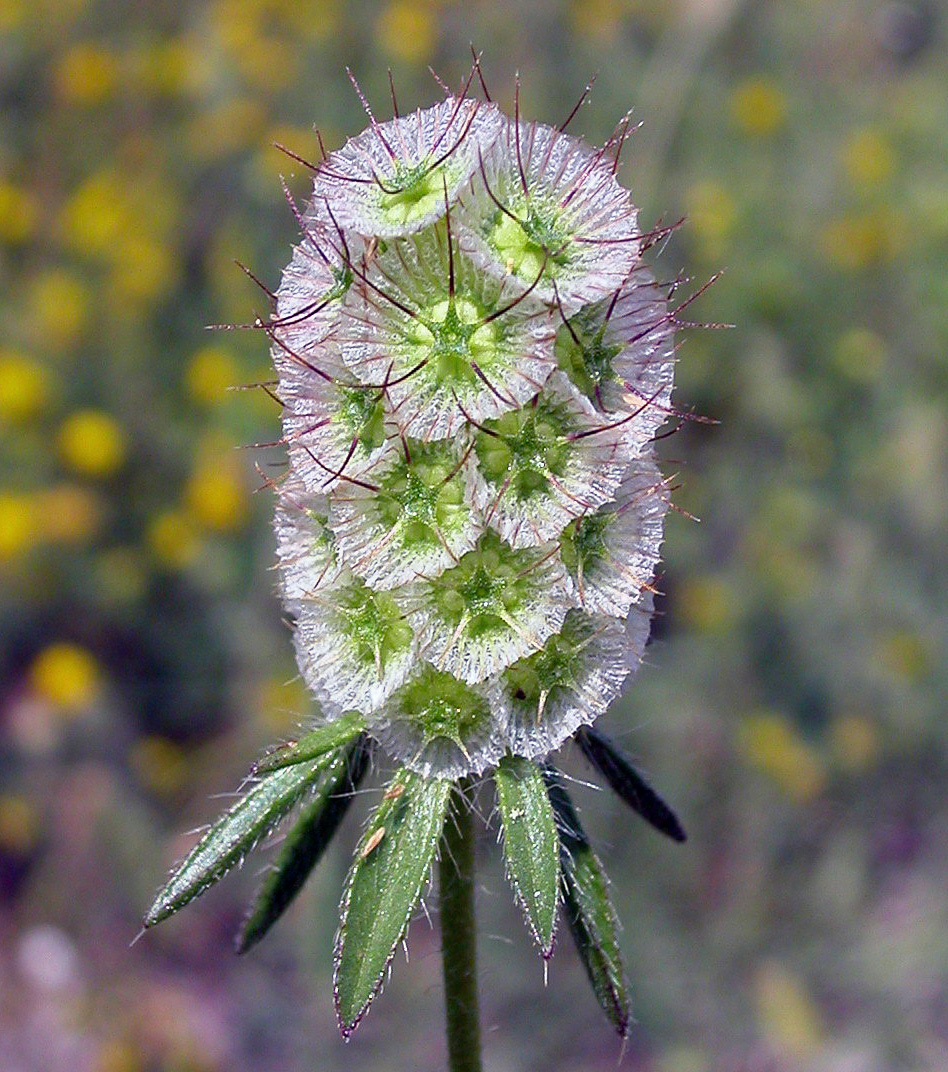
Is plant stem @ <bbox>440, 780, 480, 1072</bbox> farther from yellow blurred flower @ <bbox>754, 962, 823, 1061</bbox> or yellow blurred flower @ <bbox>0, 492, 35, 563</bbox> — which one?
yellow blurred flower @ <bbox>0, 492, 35, 563</bbox>

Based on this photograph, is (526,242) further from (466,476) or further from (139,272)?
(139,272)

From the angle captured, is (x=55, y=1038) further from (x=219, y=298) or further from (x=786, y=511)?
(x=786, y=511)

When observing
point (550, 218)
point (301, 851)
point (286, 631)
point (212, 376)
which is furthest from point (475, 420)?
point (212, 376)

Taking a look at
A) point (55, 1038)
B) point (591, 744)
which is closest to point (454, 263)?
point (591, 744)

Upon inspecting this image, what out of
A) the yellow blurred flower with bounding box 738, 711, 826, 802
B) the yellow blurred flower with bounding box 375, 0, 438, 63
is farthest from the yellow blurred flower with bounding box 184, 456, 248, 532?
the yellow blurred flower with bounding box 375, 0, 438, 63

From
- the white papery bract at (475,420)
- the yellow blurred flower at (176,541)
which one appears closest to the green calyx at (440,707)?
the white papery bract at (475,420)

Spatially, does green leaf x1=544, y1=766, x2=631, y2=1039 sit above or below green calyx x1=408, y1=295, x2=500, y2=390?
below
